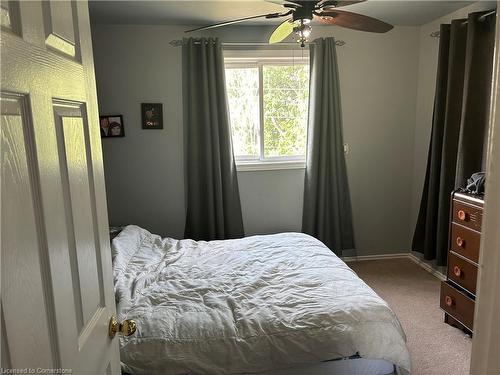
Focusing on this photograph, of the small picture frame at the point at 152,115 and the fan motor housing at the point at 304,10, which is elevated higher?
the fan motor housing at the point at 304,10

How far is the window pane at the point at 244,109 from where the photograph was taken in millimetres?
3836

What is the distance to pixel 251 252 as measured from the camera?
283 cm

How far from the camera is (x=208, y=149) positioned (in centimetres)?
366

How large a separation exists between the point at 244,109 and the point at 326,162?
1.00m

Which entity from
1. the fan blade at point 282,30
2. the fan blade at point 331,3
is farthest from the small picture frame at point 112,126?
the fan blade at point 331,3

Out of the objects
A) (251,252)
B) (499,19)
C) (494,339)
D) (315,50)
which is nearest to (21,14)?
(499,19)

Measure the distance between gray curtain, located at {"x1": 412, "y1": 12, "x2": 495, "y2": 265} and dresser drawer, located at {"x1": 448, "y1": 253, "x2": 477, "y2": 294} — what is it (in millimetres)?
620

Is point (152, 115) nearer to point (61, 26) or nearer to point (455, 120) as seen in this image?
point (455, 120)

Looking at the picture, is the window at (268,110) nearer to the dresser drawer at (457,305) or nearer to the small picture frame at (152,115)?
the small picture frame at (152,115)

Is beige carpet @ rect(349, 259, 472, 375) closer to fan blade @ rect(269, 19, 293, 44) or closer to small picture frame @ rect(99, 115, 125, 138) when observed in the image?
fan blade @ rect(269, 19, 293, 44)

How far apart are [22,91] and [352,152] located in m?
3.67

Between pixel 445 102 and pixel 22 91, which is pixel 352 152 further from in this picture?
pixel 22 91

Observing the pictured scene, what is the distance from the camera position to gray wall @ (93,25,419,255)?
3.63 meters

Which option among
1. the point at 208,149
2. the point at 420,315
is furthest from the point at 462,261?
the point at 208,149
